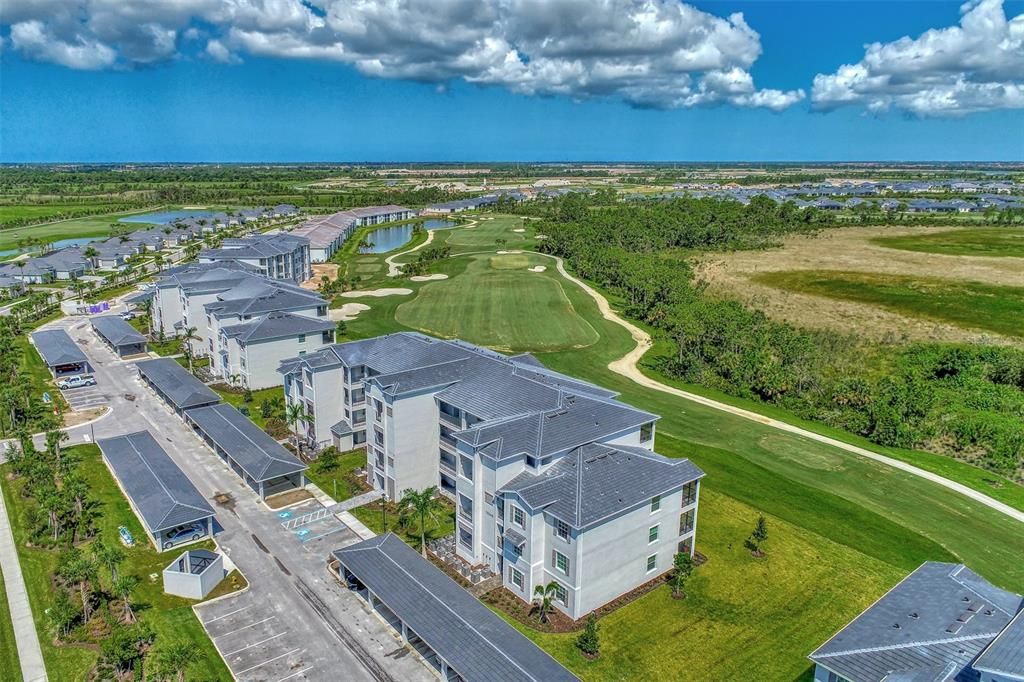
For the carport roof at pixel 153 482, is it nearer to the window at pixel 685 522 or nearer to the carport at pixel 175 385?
the carport at pixel 175 385

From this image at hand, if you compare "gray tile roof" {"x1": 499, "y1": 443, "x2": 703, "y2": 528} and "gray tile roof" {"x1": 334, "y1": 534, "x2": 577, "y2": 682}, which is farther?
"gray tile roof" {"x1": 499, "y1": 443, "x2": 703, "y2": 528}

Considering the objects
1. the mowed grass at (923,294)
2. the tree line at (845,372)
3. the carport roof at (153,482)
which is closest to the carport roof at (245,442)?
the carport roof at (153,482)

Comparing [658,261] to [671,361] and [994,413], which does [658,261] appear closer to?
[671,361]

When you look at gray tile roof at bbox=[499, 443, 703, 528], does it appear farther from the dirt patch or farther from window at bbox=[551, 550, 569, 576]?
the dirt patch

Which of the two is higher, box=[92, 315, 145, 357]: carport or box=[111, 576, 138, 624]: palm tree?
box=[92, 315, 145, 357]: carport

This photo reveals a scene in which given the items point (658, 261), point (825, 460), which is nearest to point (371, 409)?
point (825, 460)

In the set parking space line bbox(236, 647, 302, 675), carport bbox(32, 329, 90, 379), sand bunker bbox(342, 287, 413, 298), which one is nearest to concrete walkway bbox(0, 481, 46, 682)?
parking space line bbox(236, 647, 302, 675)

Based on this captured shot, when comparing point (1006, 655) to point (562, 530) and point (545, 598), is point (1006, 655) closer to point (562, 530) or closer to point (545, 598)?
point (562, 530)
